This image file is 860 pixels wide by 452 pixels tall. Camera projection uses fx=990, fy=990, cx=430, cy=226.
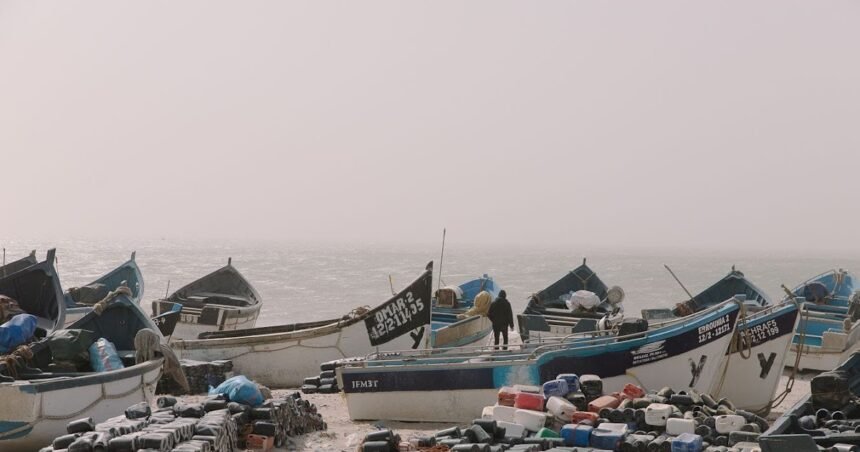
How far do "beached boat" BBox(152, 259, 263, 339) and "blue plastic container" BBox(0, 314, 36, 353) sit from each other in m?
9.32

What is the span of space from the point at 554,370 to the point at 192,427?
5.33 m

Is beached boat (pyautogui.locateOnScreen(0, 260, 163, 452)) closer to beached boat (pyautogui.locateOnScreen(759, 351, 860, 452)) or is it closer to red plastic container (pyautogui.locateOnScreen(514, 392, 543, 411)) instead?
red plastic container (pyautogui.locateOnScreen(514, 392, 543, 411))

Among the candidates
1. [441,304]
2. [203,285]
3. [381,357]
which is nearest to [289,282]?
[203,285]

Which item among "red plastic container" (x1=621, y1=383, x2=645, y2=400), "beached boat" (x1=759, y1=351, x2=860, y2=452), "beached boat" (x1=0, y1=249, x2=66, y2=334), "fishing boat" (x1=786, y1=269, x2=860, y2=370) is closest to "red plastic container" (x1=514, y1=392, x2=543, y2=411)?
"red plastic container" (x1=621, y1=383, x2=645, y2=400)

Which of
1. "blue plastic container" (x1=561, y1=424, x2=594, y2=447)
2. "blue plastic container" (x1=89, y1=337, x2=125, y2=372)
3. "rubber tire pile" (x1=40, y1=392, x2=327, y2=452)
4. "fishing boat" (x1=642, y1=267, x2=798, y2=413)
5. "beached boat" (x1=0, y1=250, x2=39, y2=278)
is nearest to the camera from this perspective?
"rubber tire pile" (x1=40, y1=392, x2=327, y2=452)

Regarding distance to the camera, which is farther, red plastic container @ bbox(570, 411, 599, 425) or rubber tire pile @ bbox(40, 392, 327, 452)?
red plastic container @ bbox(570, 411, 599, 425)

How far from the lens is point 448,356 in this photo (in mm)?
15352

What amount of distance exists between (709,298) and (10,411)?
57.0ft

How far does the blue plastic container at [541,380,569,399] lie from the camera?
12609mm

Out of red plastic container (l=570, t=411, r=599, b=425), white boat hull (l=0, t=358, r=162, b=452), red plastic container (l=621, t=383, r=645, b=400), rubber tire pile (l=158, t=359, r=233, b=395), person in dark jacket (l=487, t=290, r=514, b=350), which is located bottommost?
rubber tire pile (l=158, t=359, r=233, b=395)

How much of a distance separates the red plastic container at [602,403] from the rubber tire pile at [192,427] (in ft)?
12.4

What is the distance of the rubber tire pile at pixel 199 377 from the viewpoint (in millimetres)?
16627

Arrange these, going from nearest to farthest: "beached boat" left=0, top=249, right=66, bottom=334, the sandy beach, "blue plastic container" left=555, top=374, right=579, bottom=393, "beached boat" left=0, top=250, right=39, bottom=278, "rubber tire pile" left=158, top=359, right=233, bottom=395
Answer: the sandy beach → "blue plastic container" left=555, top=374, right=579, bottom=393 → "rubber tire pile" left=158, top=359, right=233, bottom=395 → "beached boat" left=0, top=249, right=66, bottom=334 → "beached boat" left=0, top=250, right=39, bottom=278

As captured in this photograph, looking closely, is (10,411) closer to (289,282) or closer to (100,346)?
(100,346)
